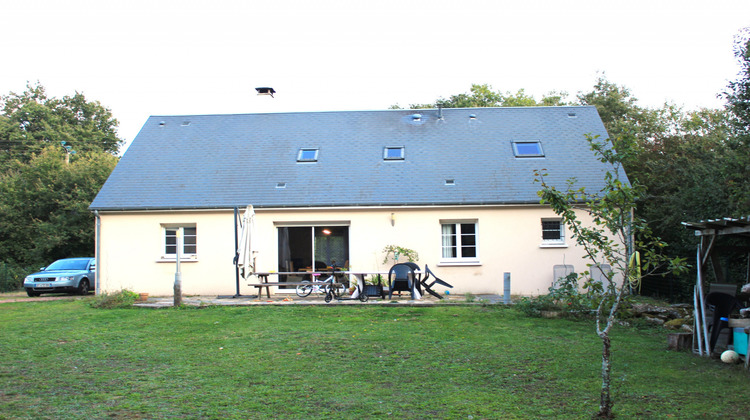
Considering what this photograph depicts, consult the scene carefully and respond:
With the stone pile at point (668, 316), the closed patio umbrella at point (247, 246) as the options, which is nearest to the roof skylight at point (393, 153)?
the closed patio umbrella at point (247, 246)

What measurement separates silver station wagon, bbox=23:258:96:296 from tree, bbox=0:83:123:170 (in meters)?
23.5

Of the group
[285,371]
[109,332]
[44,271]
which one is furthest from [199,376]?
[44,271]

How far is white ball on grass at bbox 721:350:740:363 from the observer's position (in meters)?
7.68

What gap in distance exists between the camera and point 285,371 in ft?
23.5

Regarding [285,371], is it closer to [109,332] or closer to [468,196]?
[109,332]

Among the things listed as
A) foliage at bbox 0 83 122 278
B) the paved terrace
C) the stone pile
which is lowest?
the stone pile

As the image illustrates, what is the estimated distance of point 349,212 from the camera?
17203mm

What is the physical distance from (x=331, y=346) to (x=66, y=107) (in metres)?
43.2

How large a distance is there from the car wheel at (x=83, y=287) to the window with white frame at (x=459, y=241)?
11.3 m

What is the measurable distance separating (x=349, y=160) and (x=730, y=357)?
12933 millimetres

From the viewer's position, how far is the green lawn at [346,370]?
5.62 m

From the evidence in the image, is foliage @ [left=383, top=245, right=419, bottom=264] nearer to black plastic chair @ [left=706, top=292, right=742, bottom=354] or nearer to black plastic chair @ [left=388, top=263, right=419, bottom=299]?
black plastic chair @ [left=388, top=263, right=419, bottom=299]

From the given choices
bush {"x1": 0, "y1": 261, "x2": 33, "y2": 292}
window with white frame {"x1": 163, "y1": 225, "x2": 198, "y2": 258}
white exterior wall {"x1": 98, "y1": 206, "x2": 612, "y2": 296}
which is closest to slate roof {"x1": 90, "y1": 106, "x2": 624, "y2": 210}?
white exterior wall {"x1": 98, "y1": 206, "x2": 612, "y2": 296}

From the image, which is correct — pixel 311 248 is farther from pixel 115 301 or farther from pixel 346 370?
pixel 346 370
